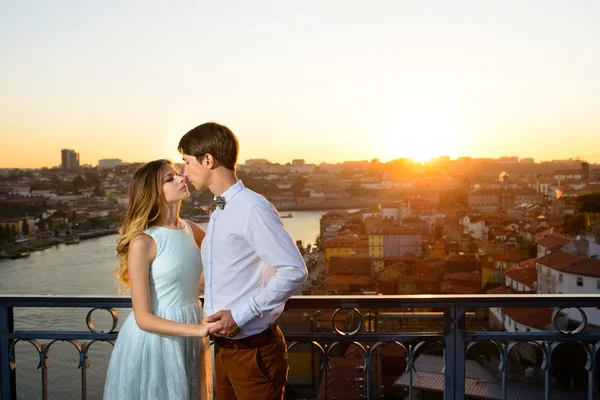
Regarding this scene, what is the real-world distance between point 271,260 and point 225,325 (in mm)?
156

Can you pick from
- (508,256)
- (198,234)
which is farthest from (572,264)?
(198,234)

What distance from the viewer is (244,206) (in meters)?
1.10

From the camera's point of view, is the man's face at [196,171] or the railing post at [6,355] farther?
the railing post at [6,355]

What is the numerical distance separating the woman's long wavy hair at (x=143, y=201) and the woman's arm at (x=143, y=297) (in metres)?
0.04

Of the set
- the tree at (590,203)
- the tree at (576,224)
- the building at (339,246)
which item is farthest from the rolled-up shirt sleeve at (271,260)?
the tree at (590,203)

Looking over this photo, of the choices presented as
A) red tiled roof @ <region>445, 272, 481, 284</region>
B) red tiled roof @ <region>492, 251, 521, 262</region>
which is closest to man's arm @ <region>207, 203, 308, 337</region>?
red tiled roof @ <region>445, 272, 481, 284</region>

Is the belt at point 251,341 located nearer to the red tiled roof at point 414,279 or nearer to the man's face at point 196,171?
the man's face at point 196,171

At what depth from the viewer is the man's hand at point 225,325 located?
110cm

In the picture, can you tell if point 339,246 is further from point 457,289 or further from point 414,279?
point 457,289

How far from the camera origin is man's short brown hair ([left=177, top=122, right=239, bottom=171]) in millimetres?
1103

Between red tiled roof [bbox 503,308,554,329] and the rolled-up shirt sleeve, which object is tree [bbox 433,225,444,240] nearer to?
red tiled roof [bbox 503,308,554,329]

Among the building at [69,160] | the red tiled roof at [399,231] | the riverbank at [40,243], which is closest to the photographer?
the riverbank at [40,243]

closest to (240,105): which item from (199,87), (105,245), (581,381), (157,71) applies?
(199,87)

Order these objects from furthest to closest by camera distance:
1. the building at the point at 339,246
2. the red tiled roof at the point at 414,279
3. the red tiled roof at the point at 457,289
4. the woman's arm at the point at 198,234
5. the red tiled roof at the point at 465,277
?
1. the building at the point at 339,246
2. the red tiled roof at the point at 465,277
3. the red tiled roof at the point at 414,279
4. the red tiled roof at the point at 457,289
5. the woman's arm at the point at 198,234
